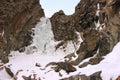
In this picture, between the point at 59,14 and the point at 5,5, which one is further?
the point at 59,14

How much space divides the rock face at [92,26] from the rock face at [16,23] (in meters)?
4.25

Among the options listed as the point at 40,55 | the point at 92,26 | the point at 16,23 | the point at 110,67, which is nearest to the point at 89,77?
the point at 110,67

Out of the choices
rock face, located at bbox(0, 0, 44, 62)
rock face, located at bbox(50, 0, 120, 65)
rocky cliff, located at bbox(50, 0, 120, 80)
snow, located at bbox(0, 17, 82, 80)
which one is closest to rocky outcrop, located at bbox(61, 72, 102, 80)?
rocky cliff, located at bbox(50, 0, 120, 80)

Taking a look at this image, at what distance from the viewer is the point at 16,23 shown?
145ft

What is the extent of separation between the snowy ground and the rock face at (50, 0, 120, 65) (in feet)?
5.35

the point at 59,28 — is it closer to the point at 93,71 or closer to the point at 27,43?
the point at 27,43

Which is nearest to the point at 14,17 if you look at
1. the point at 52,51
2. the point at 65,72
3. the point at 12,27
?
the point at 12,27

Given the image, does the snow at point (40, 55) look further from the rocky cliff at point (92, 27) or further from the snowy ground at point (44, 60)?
the rocky cliff at point (92, 27)

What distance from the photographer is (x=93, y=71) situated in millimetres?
19328

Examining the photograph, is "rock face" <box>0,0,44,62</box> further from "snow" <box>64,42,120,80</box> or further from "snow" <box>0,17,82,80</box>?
"snow" <box>64,42,120,80</box>

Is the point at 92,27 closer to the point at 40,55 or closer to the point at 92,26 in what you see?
the point at 92,26

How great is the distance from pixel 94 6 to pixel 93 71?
1979 centimetres

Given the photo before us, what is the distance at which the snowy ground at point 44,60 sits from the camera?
18794 mm

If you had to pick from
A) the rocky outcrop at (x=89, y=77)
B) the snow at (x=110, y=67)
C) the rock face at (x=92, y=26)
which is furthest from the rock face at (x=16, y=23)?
the snow at (x=110, y=67)
